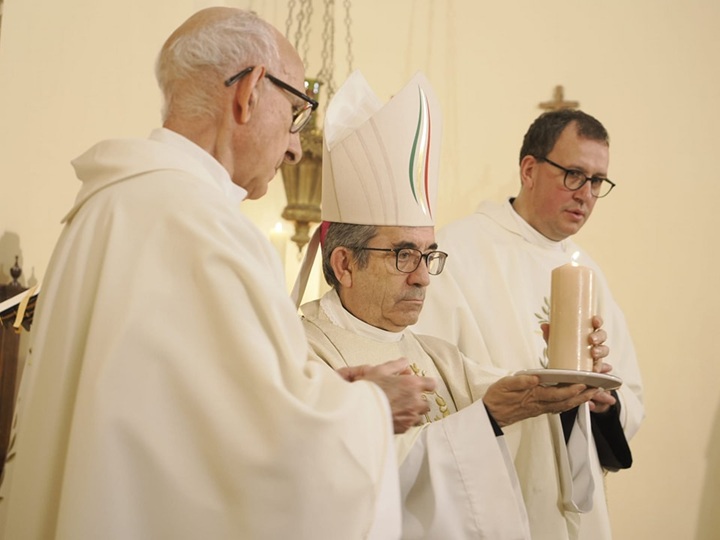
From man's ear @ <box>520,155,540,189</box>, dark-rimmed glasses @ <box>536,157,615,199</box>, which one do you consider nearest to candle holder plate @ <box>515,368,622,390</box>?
dark-rimmed glasses @ <box>536,157,615,199</box>

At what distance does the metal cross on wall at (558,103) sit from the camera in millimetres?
6512

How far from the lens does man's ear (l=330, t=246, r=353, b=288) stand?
328 cm

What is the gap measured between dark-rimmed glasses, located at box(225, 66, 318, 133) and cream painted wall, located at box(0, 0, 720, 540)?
3857 mm

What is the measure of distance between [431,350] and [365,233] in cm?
49

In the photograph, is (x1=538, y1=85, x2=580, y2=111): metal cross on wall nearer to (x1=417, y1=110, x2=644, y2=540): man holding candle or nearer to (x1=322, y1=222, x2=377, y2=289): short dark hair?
(x1=417, y1=110, x2=644, y2=540): man holding candle

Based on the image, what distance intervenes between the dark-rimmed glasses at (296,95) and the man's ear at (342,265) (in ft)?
2.70

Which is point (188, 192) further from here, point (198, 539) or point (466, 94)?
point (466, 94)

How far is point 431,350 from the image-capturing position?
3.46m

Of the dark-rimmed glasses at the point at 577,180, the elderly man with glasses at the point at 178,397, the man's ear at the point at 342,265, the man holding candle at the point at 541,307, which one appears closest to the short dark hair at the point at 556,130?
the man holding candle at the point at 541,307

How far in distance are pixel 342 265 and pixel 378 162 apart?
0.42 meters

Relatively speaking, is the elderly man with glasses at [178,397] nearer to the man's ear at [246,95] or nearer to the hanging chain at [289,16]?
the man's ear at [246,95]

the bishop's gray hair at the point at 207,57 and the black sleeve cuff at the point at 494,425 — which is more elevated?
the bishop's gray hair at the point at 207,57

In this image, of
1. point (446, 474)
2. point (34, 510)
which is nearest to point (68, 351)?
point (34, 510)

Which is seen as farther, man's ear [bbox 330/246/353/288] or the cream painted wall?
the cream painted wall
